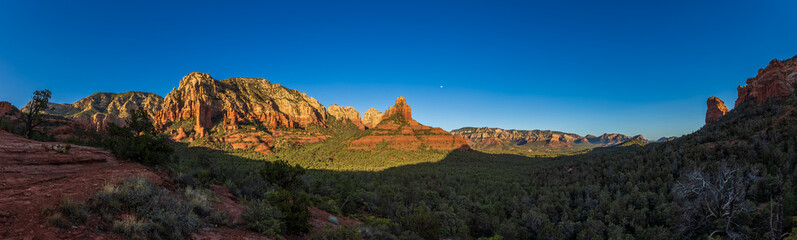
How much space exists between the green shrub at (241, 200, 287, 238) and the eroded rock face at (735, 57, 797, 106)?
7350 centimetres

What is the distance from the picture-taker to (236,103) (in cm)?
12888

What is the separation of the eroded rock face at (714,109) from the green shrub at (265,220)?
136932 millimetres

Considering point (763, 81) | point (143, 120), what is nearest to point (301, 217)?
point (143, 120)

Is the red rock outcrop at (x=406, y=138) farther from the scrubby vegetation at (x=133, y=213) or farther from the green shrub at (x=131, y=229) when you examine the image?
the green shrub at (x=131, y=229)

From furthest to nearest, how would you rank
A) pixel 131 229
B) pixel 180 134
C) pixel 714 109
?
1. pixel 180 134
2. pixel 714 109
3. pixel 131 229

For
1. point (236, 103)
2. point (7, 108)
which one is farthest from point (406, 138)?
point (7, 108)

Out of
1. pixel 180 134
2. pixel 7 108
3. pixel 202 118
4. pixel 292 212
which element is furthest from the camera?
pixel 202 118

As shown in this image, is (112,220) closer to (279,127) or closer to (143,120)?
(143,120)

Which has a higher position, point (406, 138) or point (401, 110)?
point (401, 110)

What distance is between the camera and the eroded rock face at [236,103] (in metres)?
120

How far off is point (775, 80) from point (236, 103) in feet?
569

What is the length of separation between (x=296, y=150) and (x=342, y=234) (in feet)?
362

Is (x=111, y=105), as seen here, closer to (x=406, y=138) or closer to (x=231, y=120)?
(x=231, y=120)

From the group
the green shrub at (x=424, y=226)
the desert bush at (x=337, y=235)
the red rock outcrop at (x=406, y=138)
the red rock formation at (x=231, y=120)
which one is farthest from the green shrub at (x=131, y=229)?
the red rock formation at (x=231, y=120)
